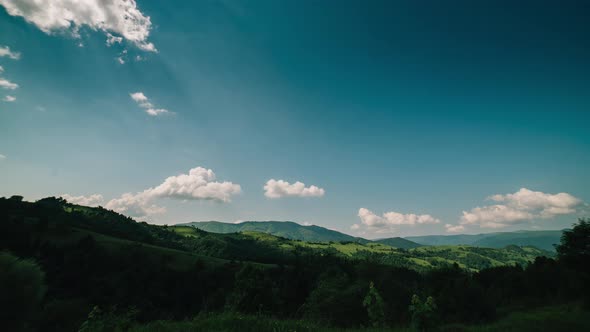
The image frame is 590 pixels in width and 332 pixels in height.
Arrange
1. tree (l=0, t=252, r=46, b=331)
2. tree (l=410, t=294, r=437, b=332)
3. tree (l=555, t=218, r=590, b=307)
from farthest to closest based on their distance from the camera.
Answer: tree (l=555, t=218, r=590, b=307) < tree (l=410, t=294, r=437, b=332) < tree (l=0, t=252, r=46, b=331)

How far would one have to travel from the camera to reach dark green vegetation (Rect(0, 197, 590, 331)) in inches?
302

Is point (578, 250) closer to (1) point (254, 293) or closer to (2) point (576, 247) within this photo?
(2) point (576, 247)

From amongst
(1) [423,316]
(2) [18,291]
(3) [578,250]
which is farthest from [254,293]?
(3) [578,250]

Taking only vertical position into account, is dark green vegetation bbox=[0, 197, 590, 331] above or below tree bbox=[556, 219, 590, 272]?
below

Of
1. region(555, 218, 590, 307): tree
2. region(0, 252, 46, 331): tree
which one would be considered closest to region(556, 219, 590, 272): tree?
region(555, 218, 590, 307): tree

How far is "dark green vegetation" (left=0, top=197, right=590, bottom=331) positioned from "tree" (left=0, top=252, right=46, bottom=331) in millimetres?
13

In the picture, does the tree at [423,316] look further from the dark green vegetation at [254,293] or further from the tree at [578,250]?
the tree at [578,250]

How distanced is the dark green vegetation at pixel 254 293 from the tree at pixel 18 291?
1 centimetres

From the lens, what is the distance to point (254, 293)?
129 feet

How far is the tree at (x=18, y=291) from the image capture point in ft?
11.0

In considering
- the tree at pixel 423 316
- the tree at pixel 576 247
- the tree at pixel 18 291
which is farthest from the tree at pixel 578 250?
the tree at pixel 18 291

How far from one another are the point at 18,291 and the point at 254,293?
3997 centimetres

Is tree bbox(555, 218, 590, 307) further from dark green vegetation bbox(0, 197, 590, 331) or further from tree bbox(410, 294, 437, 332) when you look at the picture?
tree bbox(410, 294, 437, 332)

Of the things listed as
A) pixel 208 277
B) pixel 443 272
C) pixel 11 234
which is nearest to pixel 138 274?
pixel 208 277
